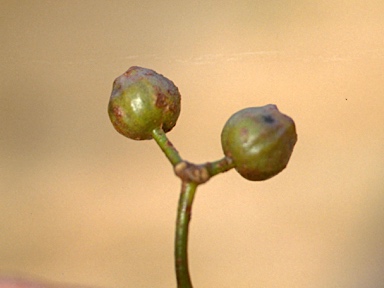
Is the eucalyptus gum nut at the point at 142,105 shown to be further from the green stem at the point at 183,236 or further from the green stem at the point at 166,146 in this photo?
the green stem at the point at 183,236

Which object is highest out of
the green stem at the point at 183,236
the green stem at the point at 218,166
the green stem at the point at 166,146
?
the green stem at the point at 166,146

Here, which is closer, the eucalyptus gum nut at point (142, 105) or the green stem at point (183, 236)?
the green stem at point (183, 236)

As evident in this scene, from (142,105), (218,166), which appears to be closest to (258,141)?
(218,166)

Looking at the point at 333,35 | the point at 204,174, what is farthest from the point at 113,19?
the point at 204,174

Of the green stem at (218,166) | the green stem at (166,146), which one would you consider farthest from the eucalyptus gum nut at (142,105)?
the green stem at (218,166)

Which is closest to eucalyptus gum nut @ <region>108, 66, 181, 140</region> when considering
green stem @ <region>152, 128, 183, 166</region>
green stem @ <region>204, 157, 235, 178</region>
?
green stem @ <region>152, 128, 183, 166</region>

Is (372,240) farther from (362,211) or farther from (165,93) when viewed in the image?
(165,93)

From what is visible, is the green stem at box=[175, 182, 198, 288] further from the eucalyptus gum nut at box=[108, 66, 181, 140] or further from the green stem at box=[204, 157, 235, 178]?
the eucalyptus gum nut at box=[108, 66, 181, 140]
